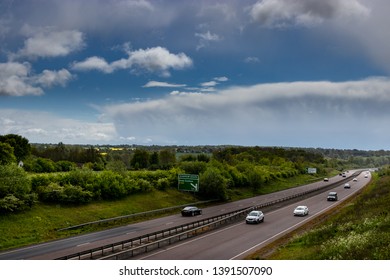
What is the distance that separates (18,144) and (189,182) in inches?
2829

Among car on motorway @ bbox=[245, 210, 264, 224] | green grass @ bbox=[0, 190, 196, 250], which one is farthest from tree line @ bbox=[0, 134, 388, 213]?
car on motorway @ bbox=[245, 210, 264, 224]

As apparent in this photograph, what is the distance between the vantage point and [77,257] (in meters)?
30.8

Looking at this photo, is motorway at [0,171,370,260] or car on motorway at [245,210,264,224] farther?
car on motorway at [245,210,264,224]

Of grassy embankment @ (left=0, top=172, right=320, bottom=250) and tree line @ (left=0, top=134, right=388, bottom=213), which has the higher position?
tree line @ (left=0, top=134, right=388, bottom=213)

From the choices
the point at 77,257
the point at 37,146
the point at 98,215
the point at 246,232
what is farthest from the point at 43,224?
the point at 37,146

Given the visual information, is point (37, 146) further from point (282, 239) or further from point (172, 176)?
point (282, 239)

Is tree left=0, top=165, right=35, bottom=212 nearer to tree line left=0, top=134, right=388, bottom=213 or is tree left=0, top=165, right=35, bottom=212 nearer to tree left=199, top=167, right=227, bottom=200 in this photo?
tree line left=0, top=134, right=388, bottom=213

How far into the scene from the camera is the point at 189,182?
75875mm

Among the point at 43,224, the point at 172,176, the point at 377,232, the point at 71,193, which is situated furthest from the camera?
the point at 172,176

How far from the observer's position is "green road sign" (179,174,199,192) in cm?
7544

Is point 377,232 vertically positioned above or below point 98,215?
above

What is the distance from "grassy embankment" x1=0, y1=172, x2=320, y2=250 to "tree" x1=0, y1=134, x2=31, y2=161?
214 feet

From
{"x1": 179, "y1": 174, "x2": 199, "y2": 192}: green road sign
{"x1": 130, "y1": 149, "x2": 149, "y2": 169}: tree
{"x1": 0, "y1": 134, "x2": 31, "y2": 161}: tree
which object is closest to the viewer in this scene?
{"x1": 179, "y1": 174, "x2": 199, "y2": 192}: green road sign
